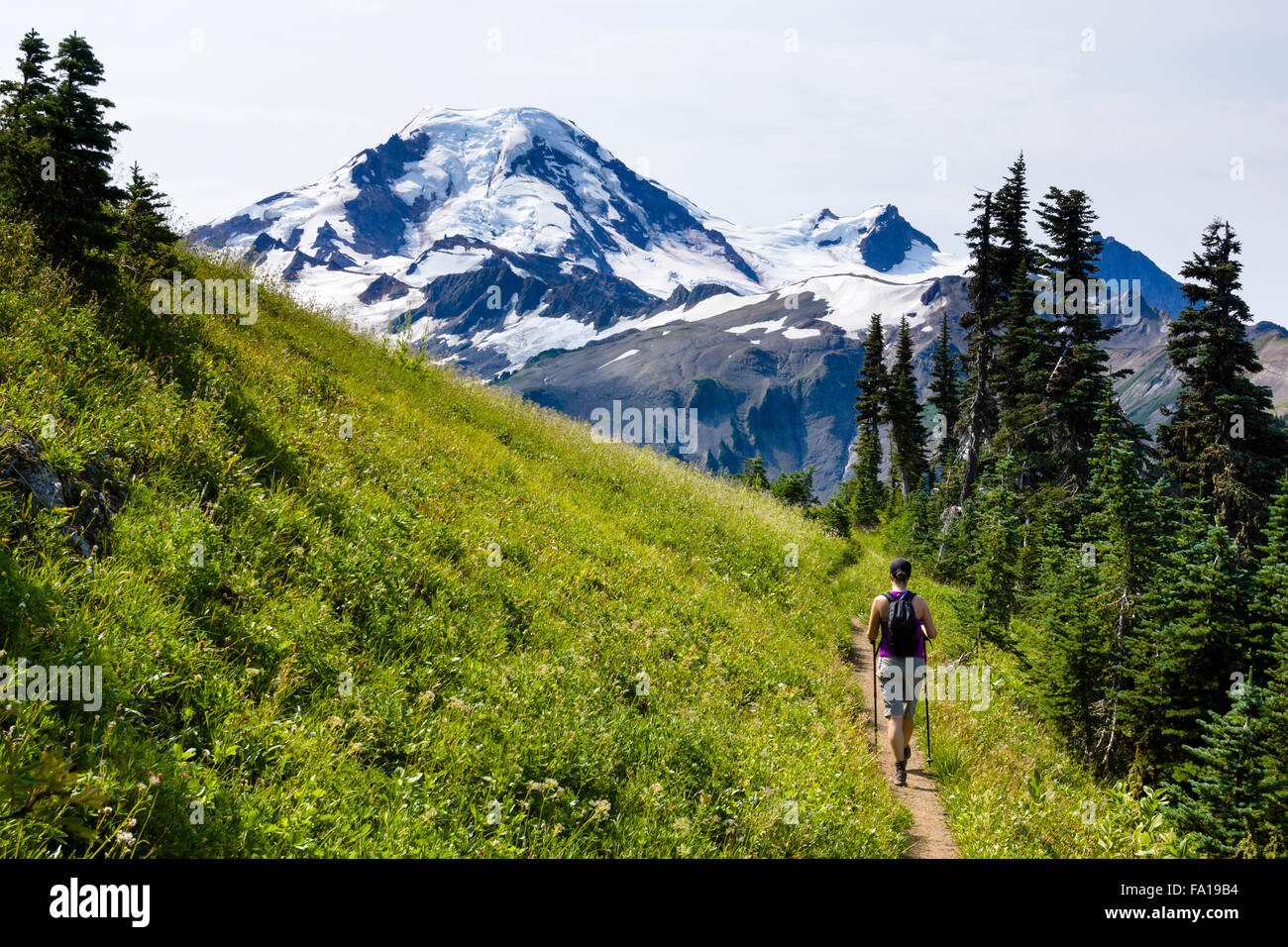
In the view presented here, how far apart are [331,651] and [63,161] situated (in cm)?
793

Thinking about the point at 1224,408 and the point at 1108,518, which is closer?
the point at 1108,518

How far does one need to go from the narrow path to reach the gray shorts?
81cm

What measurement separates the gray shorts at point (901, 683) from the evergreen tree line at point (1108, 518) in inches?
270

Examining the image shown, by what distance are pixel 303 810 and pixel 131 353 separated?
21.0ft

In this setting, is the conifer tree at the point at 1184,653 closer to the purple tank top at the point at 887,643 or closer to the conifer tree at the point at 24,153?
the purple tank top at the point at 887,643

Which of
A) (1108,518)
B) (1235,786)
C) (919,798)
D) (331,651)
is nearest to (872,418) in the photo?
(1108,518)

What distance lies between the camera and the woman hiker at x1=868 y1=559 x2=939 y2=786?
9.02 metres

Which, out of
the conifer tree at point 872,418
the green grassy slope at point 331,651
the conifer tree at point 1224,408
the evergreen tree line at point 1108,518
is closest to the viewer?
the green grassy slope at point 331,651

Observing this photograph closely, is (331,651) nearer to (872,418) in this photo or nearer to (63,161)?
(63,161)

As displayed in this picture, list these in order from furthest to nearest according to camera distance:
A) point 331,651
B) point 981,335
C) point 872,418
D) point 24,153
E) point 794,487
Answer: point 872,418
point 794,487
point 981,335
point 24,153
point 331,651

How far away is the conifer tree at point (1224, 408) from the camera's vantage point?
29.5m

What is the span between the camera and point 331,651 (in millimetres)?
5773

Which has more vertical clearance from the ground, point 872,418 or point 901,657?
point 872,418

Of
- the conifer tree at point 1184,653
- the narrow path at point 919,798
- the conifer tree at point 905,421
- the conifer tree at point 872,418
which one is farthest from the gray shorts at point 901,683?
the conifer tree at point 905,421
